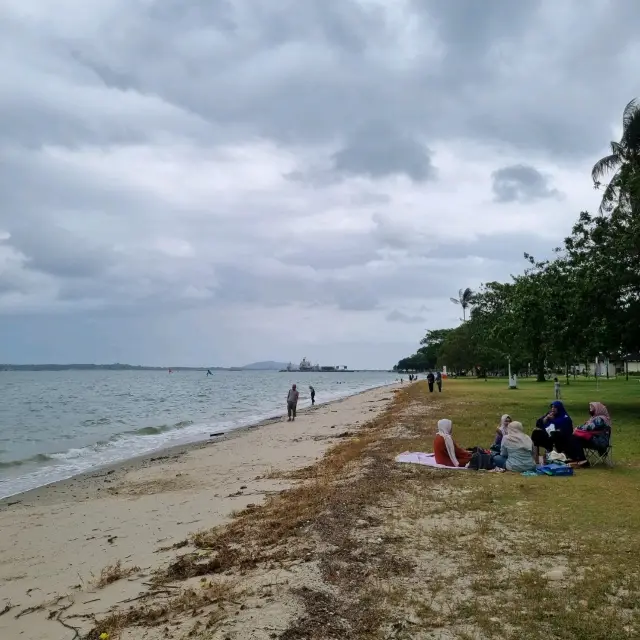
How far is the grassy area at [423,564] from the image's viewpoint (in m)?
4.25

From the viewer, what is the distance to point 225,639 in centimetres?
411

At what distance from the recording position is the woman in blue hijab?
10719 millimetres

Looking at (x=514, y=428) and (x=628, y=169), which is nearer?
(x=514, y=428)

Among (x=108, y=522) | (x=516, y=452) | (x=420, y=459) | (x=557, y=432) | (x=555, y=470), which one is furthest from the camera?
(x=420, y=459)

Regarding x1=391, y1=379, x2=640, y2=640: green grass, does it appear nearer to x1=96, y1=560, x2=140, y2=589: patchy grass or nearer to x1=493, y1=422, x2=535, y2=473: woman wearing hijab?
x1=493, y1=422, x2=535, y2=473: woman wearing hijab

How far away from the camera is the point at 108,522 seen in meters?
9.19

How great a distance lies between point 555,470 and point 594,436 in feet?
4.50

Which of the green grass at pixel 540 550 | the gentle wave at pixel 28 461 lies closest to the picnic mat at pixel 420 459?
the green grass at pixel 540 550

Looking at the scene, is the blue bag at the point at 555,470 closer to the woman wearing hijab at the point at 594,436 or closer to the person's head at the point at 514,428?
the person's head at the point at 514,428

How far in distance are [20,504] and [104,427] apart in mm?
18141

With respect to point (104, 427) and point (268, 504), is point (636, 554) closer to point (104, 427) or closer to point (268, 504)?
point (268, 504)

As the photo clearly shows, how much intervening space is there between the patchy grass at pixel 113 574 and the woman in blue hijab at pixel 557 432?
7543mm

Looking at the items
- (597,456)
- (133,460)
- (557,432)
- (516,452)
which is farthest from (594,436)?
(133,460)

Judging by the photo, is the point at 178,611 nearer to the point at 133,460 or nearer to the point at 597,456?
the point at 597,456
